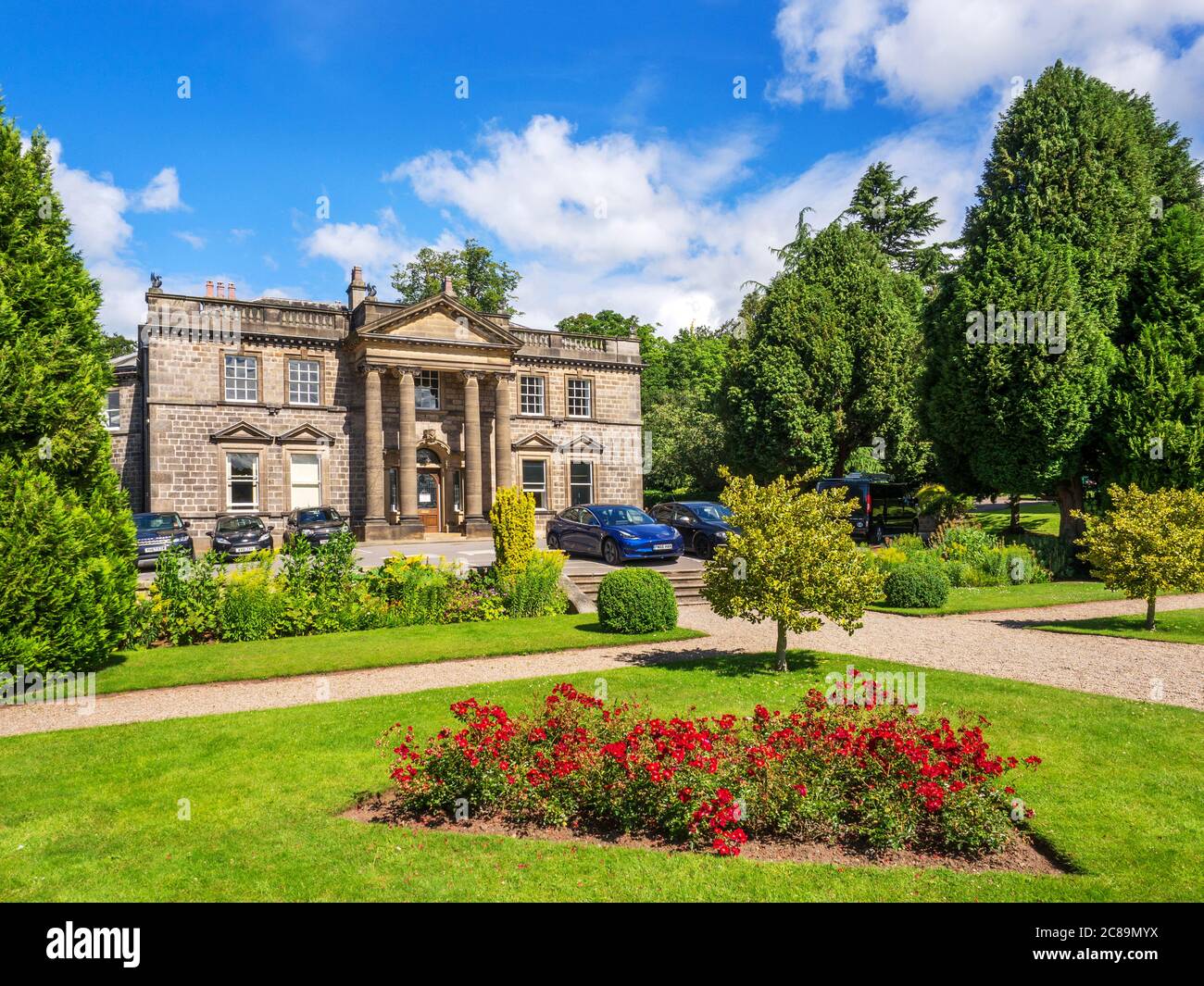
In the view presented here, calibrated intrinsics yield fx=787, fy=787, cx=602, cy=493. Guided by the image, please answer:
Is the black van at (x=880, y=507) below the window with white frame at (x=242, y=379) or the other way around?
below

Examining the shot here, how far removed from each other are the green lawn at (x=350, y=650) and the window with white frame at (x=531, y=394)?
23.4 metres

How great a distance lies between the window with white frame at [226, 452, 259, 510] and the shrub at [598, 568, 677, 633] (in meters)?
22.9

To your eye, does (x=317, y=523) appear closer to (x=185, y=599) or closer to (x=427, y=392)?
(x=427, y=392)

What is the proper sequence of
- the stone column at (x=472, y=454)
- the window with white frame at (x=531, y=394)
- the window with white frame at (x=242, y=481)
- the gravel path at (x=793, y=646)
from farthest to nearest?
the window with white frame at (x=531, y=394) < the stone column at (x=472, y=454) < the window with white frame at (x=242, y=481) < the gravel path at (x=793, y=646)

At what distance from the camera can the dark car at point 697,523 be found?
2492cm

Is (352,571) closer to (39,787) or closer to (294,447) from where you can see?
(39,787)

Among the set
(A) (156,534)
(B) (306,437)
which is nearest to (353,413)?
(B) (306,437)

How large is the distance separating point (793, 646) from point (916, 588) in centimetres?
576

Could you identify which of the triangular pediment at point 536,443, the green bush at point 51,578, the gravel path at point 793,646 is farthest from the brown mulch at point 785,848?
the triangular pediment at point 536,443

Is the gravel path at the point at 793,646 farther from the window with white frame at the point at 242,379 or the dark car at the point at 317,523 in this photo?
the window with white frame at the point at 242,379

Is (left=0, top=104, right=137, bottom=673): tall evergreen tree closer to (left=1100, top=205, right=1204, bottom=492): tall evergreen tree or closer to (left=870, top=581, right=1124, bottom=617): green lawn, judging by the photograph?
(left=870, top=581, right=1124, bottom=617): green lawn

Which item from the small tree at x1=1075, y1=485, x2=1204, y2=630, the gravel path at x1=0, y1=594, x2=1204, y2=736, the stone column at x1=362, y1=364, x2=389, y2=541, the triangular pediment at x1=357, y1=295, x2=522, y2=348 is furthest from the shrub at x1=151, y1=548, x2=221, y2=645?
the triangular pediment at x1=357, y1=295, x2=522, y2=348

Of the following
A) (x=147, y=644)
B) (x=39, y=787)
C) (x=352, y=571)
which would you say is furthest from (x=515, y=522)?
(x=39, y=787)

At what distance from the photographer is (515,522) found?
18344mm
